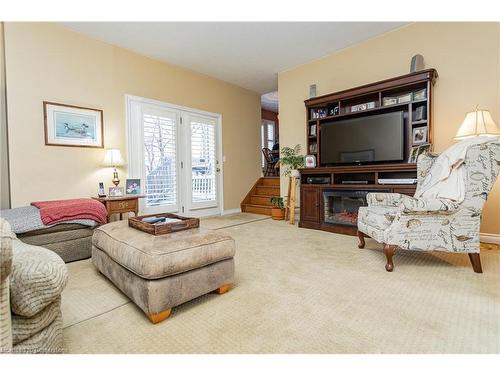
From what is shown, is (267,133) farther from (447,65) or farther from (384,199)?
(384,199)

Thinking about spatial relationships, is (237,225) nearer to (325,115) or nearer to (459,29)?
(325,115)

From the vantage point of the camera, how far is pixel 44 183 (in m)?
3.01

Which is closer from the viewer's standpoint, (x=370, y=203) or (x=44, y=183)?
(x=370, y=203)

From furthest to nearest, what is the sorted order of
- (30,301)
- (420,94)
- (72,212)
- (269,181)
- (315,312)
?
(269,181), (420,94), (72,212), (315,312), (30,301)

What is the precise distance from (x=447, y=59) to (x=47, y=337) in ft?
14.0

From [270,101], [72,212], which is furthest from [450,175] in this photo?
[270,101]

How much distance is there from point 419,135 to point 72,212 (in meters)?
3.95

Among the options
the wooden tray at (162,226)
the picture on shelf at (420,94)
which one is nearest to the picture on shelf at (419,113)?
the picture on shelf at (420,94)

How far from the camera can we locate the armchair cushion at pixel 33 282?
875 millimetres

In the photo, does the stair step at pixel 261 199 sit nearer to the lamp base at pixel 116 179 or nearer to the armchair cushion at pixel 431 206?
the lamp base at pixel 116 179

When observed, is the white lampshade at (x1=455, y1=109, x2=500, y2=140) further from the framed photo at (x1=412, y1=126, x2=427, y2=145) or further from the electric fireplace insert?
the electric fireplace insert

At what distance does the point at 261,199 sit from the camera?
5.46 m

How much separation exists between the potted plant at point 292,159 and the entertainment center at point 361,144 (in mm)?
254

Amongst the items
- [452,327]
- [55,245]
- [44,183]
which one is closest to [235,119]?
A: [44,183]
